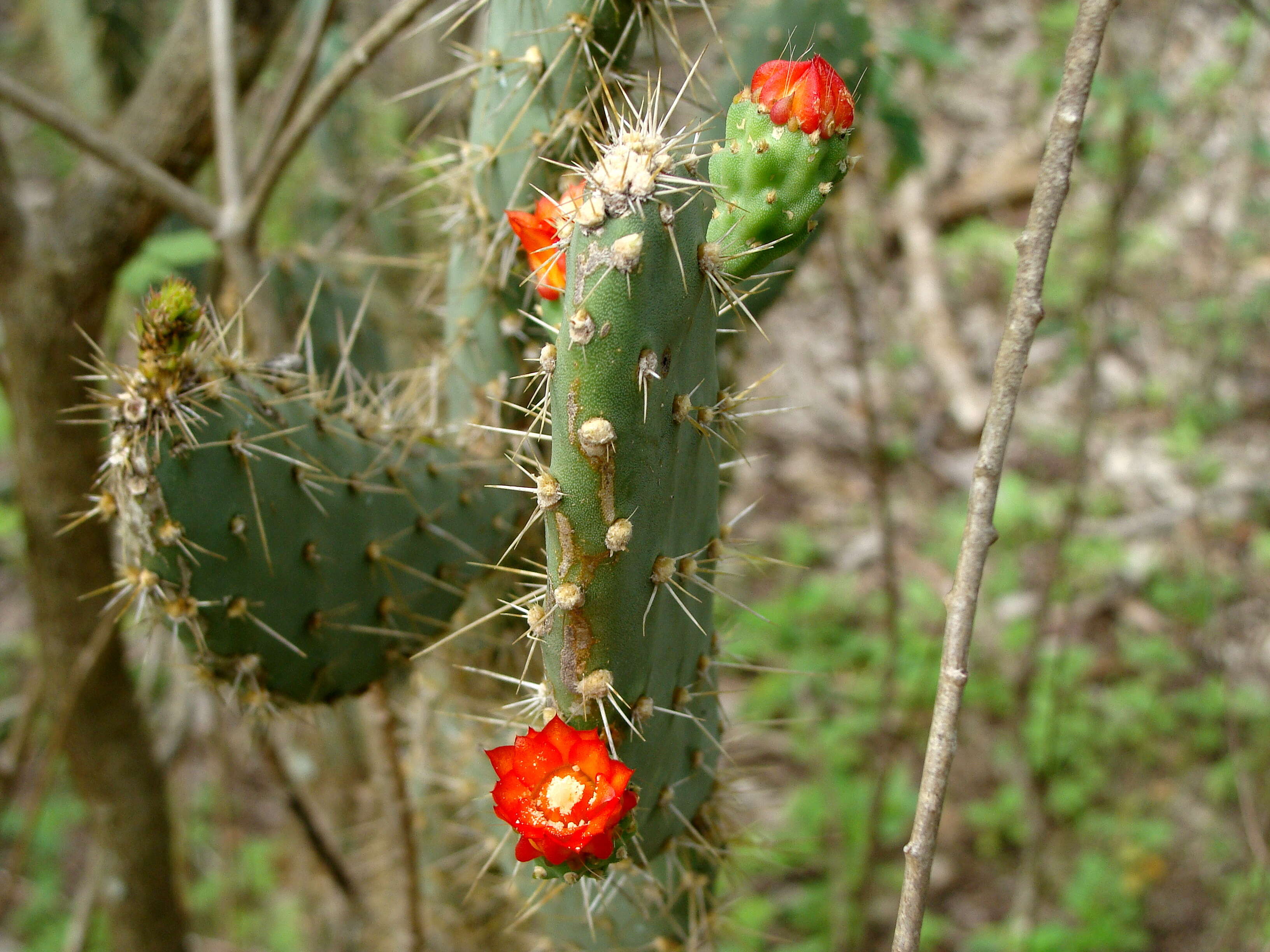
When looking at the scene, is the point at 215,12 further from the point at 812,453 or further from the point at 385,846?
the point at 812,453

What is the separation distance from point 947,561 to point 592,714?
3410mm

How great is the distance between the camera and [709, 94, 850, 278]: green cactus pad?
3.13ft

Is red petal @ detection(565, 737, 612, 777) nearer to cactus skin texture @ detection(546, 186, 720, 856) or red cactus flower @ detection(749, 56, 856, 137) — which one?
cactus skin texture @ detection(546, 186, 720, 856)

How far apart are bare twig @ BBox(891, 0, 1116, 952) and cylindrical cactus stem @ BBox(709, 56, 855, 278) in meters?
0.19

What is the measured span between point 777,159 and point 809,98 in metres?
0.06

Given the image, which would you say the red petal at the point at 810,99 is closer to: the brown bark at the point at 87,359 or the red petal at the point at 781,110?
the red petal at the point at 781,110

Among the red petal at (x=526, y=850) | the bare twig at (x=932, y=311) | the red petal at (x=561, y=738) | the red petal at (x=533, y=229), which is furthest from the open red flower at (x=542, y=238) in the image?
the bare twig at (x=932, y=311)

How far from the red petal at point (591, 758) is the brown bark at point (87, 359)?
4.40 ft

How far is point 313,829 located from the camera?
2.38m

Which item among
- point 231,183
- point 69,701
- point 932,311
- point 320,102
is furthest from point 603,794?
point 932,311

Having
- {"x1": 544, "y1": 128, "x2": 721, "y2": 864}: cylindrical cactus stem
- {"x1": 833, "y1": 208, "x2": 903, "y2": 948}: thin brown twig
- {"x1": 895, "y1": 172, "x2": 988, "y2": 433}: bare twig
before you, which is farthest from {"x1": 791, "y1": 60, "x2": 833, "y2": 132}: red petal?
{"x1": 895, "y1": 172, "x2": 988, "y2": 433}: bare twig

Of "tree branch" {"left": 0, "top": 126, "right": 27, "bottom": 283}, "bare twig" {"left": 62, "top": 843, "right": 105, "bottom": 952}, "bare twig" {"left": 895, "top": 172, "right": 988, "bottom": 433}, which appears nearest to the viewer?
"tree branch" {"left": 0, "top": 126, "right": 27, "bottom": 283}

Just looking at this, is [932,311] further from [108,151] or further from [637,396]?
[637,396]

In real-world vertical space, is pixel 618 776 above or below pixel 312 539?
below
